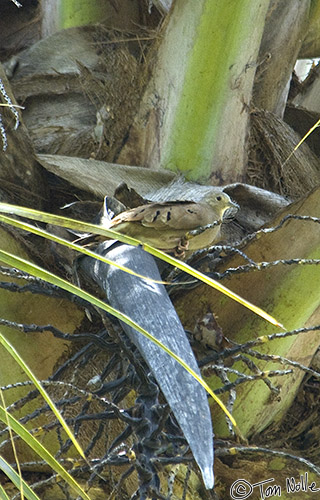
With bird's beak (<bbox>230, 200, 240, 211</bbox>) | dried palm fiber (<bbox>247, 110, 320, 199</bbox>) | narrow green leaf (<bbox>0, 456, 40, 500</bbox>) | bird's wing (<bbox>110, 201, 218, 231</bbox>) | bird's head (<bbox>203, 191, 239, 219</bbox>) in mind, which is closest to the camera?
narrow green leaf (<bbox>0, 456, 40, 500</bbox>)

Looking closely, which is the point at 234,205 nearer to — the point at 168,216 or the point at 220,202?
the point at 220,202

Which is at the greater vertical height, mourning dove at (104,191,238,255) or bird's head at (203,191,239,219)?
bird's head at (203,191,239,219)

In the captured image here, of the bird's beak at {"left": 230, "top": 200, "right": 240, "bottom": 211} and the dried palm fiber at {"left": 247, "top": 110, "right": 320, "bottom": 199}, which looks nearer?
the bird's beak at {"left": 230, "top": 200, "right": 240, "bottom": 211}

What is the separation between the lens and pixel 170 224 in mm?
1723

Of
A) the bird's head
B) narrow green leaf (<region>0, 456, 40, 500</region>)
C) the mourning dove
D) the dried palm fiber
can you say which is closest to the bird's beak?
the bird's head

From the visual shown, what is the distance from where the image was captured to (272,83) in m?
2.54

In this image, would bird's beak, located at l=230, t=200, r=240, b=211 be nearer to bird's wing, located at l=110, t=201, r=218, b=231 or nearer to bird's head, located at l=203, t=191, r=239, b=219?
bird's head, located at l=203, t=191, r=239, b=219

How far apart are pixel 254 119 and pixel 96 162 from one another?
0.61 metres

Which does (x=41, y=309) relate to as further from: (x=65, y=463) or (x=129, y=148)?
(x=129, y=148)

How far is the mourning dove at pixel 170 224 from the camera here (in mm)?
1714

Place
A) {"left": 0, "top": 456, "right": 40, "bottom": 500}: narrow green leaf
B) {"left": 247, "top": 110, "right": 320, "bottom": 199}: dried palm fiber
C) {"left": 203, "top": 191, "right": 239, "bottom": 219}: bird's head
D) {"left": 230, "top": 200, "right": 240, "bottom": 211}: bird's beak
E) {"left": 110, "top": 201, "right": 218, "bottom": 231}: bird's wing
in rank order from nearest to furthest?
{"left": 0, "top": 456, "right": 40, "bottom": 500}: narrow green leaf < {"left": 110, "top": 201, "right": 218, "bottom": 231}: bird's wing < {"left": 203, "top": 191, "right": 239, "bottom": 219}: bird's head < {"left": 230, "top": 200, "right": 240, "bottom": 211}: bird's beak < {"left": 247, "top": 110, "right": 320, "bottom": 199}: dried palm fiber

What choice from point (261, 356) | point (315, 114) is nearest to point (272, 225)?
point (261, 356)

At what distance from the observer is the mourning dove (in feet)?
5.62

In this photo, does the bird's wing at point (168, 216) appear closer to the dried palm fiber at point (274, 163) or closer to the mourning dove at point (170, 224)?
the mourning dove at point (170, 224)
